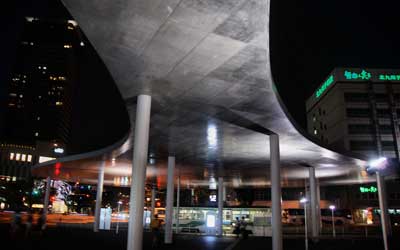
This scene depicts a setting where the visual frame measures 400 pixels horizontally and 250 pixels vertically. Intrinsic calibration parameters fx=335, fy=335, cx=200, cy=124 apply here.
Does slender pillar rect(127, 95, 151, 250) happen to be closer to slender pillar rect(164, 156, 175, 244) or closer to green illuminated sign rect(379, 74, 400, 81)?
slender pillar rect(164, 156, 175, 244)

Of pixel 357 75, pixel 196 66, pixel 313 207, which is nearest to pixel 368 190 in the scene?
pixel 357 75

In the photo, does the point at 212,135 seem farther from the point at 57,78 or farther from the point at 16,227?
the point at 57,78

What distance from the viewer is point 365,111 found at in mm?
71500

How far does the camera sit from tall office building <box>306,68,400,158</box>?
68625 mm

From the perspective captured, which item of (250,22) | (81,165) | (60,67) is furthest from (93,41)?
(60,67)

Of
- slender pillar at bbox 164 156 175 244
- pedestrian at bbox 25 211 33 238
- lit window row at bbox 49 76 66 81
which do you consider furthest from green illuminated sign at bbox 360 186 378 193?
lit window row at bbox 49 76 66 81

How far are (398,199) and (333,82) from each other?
1075 inches

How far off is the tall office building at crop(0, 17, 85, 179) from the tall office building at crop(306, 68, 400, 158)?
329ft

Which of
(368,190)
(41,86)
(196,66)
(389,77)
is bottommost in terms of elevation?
(368,190)

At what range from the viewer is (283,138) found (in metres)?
19.7

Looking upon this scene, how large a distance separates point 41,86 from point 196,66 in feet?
518

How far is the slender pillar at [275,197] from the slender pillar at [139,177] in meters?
7.82

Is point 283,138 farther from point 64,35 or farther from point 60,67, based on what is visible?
point 64,35

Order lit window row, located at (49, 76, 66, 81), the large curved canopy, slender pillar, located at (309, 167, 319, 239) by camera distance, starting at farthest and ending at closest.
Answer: lit window row, located at (49, 76, 66, 81) < slender pillar, located at (309, 167, 319, 239) < the large curved canopy
